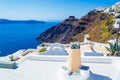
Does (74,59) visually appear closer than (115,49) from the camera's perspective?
Yes

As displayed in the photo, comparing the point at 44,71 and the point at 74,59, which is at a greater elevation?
the point at 74,59

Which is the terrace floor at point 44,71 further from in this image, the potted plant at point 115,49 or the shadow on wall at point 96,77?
the potted plant at point 115,49

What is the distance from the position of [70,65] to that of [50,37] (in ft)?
437

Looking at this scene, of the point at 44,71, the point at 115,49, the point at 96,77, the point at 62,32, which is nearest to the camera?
the point at 96,77

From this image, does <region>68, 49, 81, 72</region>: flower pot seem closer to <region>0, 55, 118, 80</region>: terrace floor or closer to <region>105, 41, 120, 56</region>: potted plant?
<region>0, 55, 118, 80</region>: terrace floor

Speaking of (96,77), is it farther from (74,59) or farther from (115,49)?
(115,49)

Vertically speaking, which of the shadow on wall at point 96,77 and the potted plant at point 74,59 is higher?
the potted plant at point 74,59

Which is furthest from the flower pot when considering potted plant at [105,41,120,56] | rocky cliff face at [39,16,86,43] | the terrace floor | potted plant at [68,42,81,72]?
rocky cliff face at [39,16,86,43]

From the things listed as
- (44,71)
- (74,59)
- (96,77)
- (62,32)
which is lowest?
(62,32)

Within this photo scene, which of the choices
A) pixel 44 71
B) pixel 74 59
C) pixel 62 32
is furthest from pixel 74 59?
pixel 62 32

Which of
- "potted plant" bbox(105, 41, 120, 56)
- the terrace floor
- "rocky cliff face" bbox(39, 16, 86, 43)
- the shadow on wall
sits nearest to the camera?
the shadow on wall

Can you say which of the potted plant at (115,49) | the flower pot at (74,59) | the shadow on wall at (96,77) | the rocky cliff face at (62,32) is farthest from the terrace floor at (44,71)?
the rocky cliff face at (62,32)

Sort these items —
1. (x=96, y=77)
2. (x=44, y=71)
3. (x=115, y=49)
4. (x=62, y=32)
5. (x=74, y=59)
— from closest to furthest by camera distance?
(x=96, y=77) → (x=74, y=59) → (x=44, y=71) → (x=115, y=49) → (x=62, y=32)

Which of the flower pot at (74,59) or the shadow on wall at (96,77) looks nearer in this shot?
the shadow on wall at (96,77)
